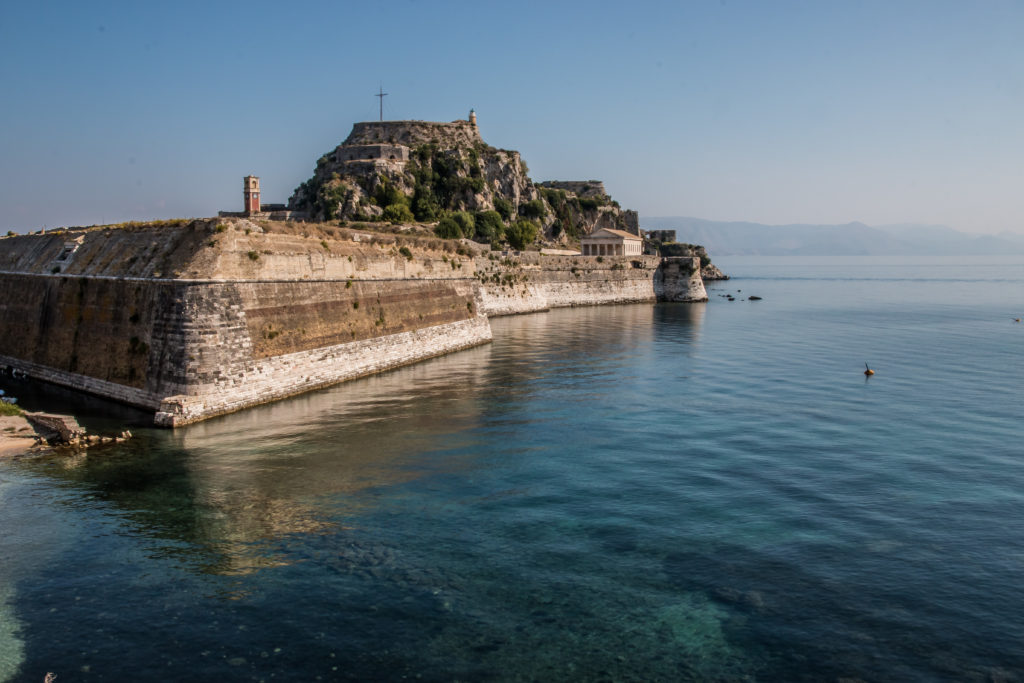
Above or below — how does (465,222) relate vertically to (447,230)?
above

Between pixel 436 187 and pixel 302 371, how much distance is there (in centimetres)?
6853

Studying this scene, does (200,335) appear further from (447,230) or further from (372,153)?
(372,153)

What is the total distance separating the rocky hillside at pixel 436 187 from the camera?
80.6 m

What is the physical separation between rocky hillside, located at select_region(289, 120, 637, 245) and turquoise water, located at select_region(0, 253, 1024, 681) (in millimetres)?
49223

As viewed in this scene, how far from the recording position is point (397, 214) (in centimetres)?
7850

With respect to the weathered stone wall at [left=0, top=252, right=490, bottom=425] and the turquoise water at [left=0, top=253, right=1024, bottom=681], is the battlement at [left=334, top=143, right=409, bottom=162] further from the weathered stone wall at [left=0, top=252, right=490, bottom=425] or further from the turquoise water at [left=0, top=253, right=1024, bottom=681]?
the turquoise water at [left=0, top=253, right=1024, bottom=681]

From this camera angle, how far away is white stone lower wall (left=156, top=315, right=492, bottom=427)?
23859 millimetres

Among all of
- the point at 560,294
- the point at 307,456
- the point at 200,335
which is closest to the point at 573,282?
the point at 560,294

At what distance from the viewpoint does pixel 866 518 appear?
1670 centimetres

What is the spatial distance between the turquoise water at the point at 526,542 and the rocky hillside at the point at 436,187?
161 ft

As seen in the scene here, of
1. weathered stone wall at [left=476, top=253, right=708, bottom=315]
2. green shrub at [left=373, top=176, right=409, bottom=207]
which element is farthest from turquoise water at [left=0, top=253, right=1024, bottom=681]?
green shrub at [left=373, top=176, right=409, bottom=207]

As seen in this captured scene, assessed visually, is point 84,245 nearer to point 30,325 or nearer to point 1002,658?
point 30,325

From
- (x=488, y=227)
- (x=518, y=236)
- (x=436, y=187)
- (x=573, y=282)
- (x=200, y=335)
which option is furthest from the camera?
(x=436, y=187)

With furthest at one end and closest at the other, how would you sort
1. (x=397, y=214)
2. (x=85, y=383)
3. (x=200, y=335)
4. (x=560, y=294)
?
(x=397, y=214), (x=560, y=294), (x=85, y=383), (x=200, y=335)
